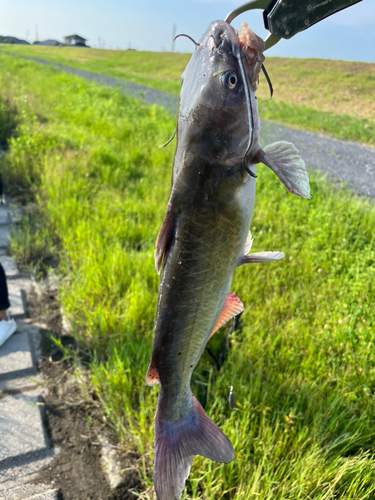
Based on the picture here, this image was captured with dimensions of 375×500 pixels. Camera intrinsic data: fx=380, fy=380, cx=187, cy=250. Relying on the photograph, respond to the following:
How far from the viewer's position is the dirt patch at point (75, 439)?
2133mm

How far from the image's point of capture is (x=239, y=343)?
2.79m

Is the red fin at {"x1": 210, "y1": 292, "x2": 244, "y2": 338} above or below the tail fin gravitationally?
above

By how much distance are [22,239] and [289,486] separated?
3511 millimetres

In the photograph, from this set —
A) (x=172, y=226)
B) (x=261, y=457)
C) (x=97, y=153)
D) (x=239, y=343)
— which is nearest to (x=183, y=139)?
(x=172, y=226)

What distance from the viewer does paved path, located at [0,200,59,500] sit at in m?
2.11

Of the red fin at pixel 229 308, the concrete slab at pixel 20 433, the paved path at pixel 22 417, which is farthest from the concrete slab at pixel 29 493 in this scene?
the red fin at pixel 229 308

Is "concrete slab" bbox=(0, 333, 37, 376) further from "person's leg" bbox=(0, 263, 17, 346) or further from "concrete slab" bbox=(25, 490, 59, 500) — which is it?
"concrete slab" bbox=(25, 490, 59, 500)

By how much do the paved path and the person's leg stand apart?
68 mm

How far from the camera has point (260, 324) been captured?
2.96 metres

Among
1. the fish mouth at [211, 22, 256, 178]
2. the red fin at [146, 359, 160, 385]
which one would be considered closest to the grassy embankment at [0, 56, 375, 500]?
the red fin at [146, 359, 160, 385]

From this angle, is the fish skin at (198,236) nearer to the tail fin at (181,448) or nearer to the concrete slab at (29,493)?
the tail fin at (181,448)

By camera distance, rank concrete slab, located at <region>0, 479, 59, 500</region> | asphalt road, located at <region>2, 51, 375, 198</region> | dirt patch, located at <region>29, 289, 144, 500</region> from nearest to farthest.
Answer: concrete slab, located at <region>0, 479, 59, 500</region>
dirt patch, located at <region>29, 289, 144, 500</region>
asphalt road, located at <region>2, 51, 375, 198</region>

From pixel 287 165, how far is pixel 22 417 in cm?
239

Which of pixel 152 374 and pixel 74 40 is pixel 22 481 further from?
pixel 74 40
